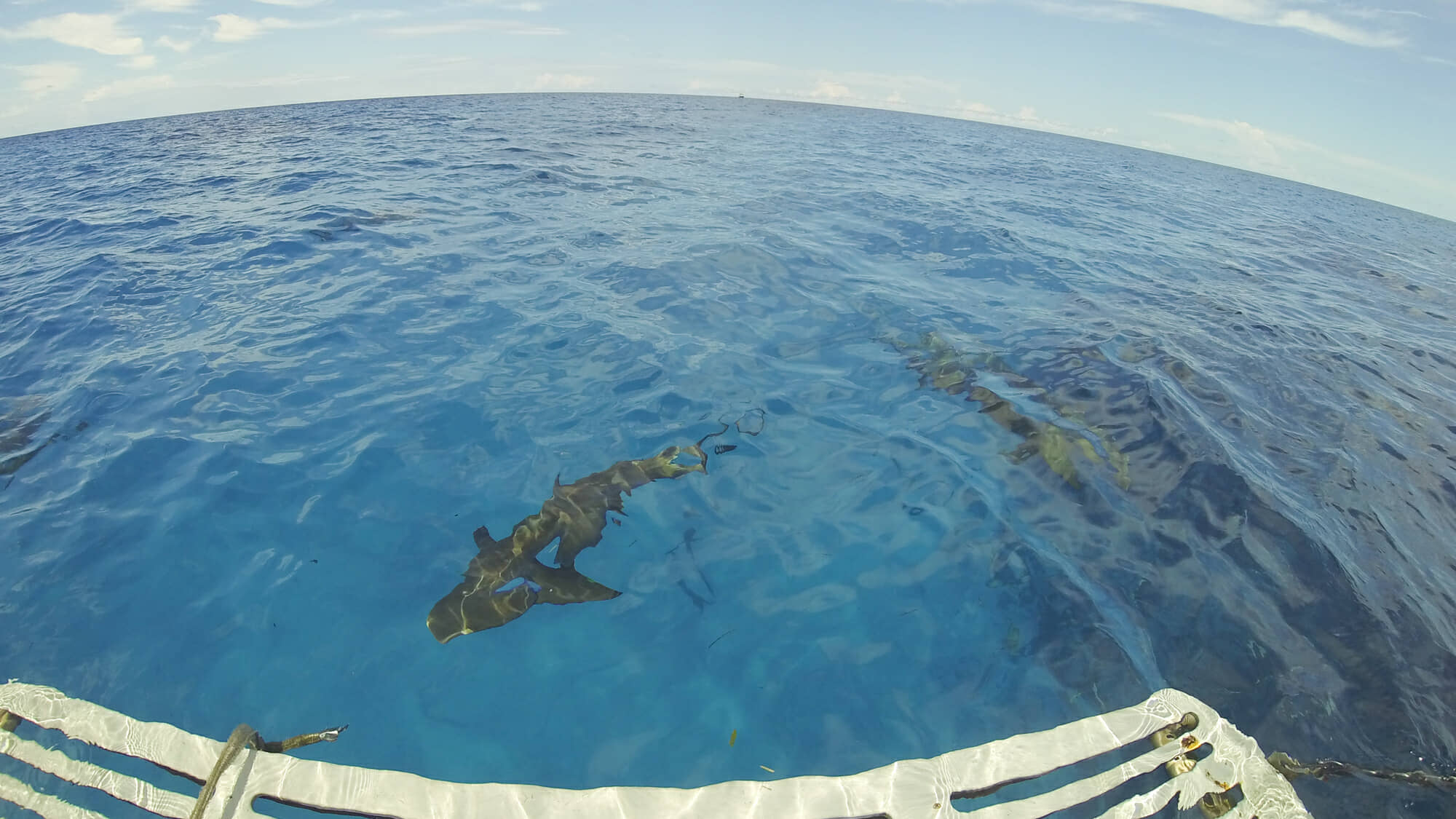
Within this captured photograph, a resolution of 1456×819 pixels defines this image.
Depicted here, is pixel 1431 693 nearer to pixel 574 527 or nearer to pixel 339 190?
pixel 574 527

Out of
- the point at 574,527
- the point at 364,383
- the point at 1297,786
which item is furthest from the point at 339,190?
the point at 1297,786

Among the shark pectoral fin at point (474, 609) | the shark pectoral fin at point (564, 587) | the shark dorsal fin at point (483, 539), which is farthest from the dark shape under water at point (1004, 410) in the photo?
the shark dorsal fin at point (483, 539)

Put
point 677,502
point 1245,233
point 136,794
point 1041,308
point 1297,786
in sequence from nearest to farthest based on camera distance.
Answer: point 136,794 → point 1297,786 → point 677,502 → point 1041,308 → point 1245,233

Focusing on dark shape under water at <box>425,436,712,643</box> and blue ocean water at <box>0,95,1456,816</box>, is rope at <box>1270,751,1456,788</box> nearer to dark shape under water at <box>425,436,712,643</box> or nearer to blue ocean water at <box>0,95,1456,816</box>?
blue ocean water at <box>0,95,1456,816</box>

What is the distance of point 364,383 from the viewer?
7.80 meters

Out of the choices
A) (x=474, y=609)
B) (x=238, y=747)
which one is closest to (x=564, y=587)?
(x=474, y=609)

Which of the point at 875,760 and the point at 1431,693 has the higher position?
the point at 1431,693

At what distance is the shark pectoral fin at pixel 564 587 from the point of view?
16.1ft

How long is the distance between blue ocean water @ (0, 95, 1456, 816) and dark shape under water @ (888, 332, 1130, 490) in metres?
0.06

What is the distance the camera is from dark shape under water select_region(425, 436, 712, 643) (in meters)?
4.71

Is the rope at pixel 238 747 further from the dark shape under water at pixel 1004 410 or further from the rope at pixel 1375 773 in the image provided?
the dark shape under water at pixel 1004 410

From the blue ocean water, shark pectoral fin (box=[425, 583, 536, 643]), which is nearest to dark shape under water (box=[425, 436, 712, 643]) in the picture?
shark pectoral fin (box=[425, 583, 536, 643])

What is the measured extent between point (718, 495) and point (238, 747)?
4.05m

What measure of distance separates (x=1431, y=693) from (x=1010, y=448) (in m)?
3.63
